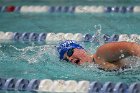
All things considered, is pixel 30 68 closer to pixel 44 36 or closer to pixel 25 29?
pixel 44 36

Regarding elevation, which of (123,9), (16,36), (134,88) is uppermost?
(123,9)

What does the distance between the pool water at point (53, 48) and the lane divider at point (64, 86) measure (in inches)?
9.1

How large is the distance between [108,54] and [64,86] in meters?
0.45

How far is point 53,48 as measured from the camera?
187 inches

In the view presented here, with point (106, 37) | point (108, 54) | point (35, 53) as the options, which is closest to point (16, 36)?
point (35, 53)

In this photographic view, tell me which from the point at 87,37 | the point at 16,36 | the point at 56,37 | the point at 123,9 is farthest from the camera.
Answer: the point at 123,9

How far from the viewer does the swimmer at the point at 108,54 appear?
3.24 meters

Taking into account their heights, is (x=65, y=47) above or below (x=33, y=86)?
above

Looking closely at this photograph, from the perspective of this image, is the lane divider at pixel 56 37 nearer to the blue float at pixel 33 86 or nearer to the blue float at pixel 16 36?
the blue float at pixel 16 36

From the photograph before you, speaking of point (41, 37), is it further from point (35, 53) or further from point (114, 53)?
point (114, 53)

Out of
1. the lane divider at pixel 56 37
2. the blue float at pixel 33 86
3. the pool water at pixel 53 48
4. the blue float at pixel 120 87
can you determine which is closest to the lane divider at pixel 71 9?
the pool water at pixel 53 48

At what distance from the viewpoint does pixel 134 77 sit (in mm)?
3504

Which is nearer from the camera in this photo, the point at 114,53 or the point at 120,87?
the point at 120,87

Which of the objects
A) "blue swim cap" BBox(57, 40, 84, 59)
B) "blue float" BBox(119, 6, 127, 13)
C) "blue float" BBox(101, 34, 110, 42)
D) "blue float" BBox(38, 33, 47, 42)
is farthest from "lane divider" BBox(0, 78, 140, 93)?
"blue float" BBox(119, 6, 127, 13)
